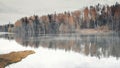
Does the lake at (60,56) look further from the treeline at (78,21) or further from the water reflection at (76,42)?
the treeline at (78,21)

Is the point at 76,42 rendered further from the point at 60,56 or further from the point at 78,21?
the point at 60,56

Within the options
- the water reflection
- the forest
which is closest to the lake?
the water reflection

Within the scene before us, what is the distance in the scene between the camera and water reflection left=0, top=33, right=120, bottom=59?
10.2m

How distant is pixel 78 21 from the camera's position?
14.2 metres

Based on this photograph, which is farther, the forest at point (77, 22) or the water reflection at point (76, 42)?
the forest at point (77, 22)

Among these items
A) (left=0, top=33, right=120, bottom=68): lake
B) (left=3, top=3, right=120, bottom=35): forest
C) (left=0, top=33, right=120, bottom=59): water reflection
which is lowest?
(left=0, top=33, right=120, bottom=68): lake

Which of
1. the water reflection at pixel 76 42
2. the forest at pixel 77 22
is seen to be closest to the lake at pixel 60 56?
the water reflection at pixel 76 42

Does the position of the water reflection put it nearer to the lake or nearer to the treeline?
the lake

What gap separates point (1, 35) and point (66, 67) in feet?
25.3

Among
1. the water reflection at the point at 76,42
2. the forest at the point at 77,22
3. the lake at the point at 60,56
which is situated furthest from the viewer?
the forest at the point at 77,22

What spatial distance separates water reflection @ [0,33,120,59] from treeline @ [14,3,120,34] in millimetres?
316

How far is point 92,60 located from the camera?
786 centimetres

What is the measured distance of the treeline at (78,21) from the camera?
13.1m

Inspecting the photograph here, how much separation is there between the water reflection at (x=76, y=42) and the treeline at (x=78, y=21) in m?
0.32
